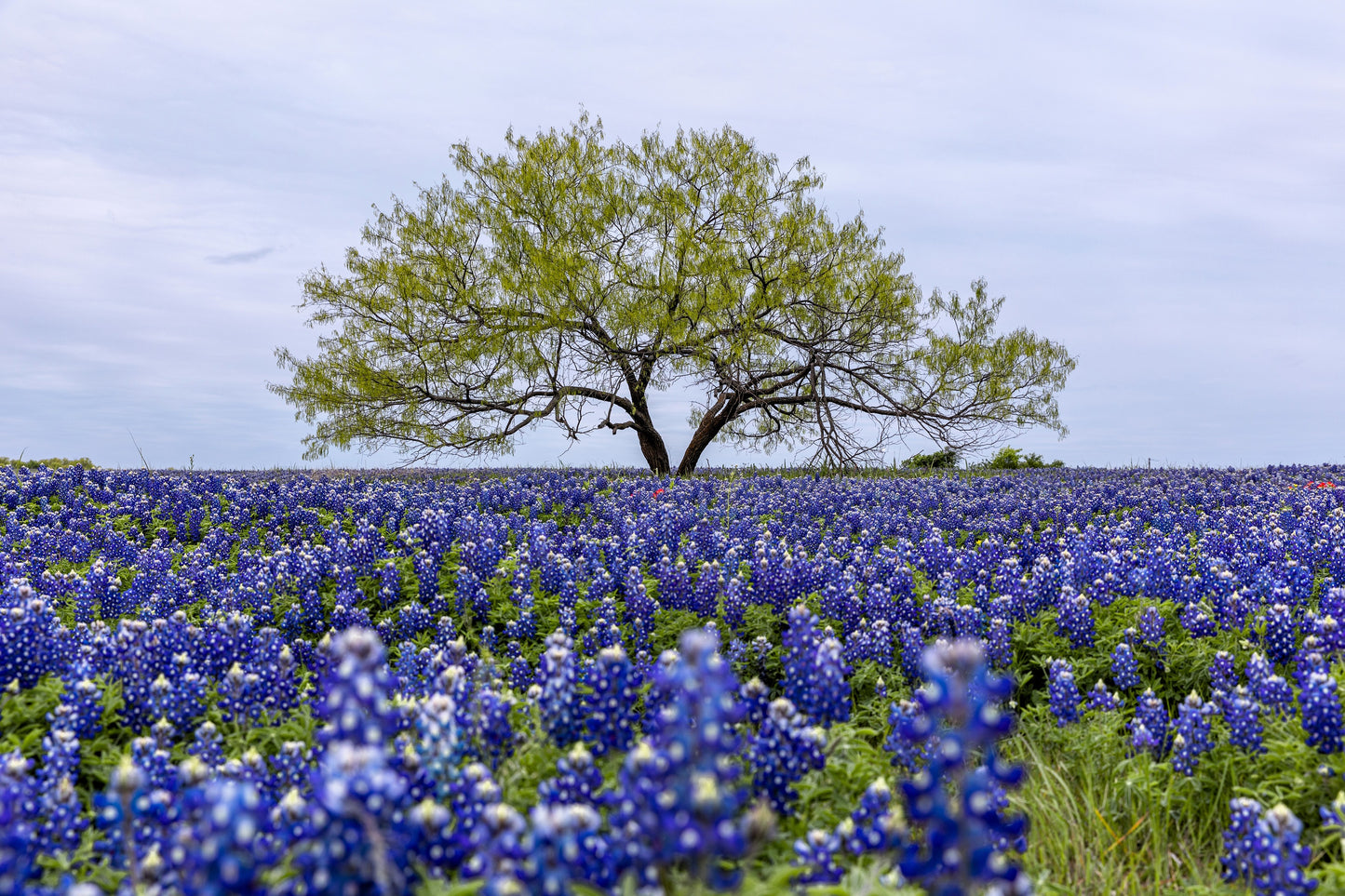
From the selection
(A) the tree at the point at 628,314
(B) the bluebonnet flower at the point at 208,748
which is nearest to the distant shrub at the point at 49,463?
(A) the tree at the point at 628,314

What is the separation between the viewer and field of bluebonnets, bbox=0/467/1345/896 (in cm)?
223

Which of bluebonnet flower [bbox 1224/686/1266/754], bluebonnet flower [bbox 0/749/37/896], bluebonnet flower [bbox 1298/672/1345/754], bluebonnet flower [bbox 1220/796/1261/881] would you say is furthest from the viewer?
bluebonnet flower [bbox 1224/686/1266/754]

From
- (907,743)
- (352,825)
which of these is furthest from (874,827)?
(352,825)

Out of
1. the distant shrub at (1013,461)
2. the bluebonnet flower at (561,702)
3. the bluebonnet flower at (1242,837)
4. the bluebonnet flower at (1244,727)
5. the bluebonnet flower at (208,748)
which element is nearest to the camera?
the bluebonnet flower at (561,702)

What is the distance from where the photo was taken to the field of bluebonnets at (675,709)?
7.32 ft

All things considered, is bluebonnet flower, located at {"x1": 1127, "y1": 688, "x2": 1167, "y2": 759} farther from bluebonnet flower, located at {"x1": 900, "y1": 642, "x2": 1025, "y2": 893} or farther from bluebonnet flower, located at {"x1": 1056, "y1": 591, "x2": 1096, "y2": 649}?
bluebonnet flower, located at {"x1": 900, "y1": 642, "x2": 1025, "y2": 893}

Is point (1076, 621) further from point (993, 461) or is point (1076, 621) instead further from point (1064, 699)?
point (993, 461)

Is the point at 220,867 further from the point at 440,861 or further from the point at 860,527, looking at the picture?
the point at 860,527

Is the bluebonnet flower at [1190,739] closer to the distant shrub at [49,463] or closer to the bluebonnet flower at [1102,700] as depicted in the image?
the bluebonnet flower at [1102,700]

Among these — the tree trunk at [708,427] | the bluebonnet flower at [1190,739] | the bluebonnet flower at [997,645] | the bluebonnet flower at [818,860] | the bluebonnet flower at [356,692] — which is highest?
the tree trunk at [708,427]

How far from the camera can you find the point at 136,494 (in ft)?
45.1

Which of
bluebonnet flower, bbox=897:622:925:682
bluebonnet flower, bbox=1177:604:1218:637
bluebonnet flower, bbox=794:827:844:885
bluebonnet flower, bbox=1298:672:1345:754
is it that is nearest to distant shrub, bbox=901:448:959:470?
bluebonnet flower, bbox=1177:604:1218:637

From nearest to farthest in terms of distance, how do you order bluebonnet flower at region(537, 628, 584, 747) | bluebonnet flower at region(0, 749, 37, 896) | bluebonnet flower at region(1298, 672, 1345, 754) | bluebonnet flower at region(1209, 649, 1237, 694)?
bluebonnet flower at region(0, 749, 37, 896) → bluebonnet flower at region(537, 628, 584, 747) → bluebonnet flower at region(1298, 672, 1345, 754) → bluebonnet flower at region(1209, 649, 1237, 694)

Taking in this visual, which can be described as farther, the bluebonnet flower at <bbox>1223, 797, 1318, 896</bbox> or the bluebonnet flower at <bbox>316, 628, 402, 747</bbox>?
the bluebonnet flower at <bbox>1223, 797, 1318, 896</bbox>
